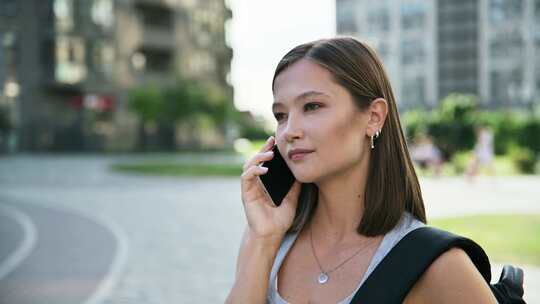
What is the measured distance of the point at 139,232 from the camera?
36.1 feet

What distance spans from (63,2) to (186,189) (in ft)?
109

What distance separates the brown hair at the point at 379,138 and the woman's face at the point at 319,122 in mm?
30

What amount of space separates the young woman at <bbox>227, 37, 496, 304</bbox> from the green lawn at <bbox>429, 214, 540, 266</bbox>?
5711 mm

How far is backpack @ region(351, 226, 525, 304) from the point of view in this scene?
1.61 meters

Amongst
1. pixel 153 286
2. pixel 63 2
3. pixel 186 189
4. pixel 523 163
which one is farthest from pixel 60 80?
pixel 153 286

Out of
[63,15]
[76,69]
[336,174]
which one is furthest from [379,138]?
[63,15]

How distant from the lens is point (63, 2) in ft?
155

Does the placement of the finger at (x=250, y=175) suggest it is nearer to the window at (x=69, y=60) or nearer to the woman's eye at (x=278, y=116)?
the woman's eye at (x=278, y=116)

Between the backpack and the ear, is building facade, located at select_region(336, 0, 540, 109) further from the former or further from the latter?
the backpack

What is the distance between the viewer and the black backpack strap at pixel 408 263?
63.5 inches

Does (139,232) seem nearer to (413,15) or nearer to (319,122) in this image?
(319,122)

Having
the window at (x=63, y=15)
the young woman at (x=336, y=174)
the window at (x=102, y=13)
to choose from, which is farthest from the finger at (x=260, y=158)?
the window at (x=102, y=13)

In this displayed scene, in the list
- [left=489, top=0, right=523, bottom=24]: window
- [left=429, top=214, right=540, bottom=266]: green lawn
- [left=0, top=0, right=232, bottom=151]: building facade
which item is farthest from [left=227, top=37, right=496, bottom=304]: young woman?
[left=489, top=0, right=523, bottom=24]: window

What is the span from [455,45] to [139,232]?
72.7m
